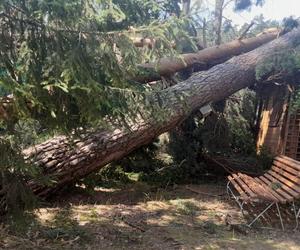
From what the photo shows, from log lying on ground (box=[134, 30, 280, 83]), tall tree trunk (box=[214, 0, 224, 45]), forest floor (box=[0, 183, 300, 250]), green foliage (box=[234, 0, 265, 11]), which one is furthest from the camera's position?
green foliage (box=[234, 0, 265, 11])

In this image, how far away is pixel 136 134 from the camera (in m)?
7.25

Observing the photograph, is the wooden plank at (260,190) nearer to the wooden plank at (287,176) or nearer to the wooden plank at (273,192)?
the wooden plank at (273,192)

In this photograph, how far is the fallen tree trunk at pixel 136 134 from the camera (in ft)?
21.0

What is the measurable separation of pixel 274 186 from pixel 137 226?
256cm

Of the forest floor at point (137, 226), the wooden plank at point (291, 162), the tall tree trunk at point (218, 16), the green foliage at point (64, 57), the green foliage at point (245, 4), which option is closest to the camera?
the green foliage at point (64, 57)

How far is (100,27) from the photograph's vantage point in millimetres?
4156

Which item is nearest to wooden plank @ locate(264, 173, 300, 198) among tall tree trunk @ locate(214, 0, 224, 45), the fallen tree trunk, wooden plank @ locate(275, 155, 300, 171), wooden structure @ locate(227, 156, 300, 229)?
wooden structure @ locate(227, 156, 300, 229)

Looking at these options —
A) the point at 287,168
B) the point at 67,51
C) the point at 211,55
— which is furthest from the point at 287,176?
the point at 67,51

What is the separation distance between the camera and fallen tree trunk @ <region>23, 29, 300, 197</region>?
639 centimetres

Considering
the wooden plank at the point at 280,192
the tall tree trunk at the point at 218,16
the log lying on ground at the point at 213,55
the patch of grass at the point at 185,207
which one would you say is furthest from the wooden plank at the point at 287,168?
the tall tree trunk at the point at 218,16

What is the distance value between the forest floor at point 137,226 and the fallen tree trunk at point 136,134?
0.66 m

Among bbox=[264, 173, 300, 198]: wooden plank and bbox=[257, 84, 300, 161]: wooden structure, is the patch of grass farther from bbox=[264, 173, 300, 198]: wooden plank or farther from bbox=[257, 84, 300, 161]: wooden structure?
bbox=[257, 84, 300, 161]: wooden structure

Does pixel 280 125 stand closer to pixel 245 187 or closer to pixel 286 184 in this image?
pixel 286 184

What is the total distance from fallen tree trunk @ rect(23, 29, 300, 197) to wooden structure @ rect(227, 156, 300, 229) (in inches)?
67.9
